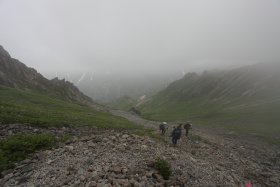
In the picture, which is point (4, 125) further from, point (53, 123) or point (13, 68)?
point (13, 68)

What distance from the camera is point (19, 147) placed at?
73.3 feet

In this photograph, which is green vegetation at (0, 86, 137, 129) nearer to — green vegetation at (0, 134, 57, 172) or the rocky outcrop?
green vegetation at (0, 134, 57, 172)

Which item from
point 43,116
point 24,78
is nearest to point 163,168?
point 43,116

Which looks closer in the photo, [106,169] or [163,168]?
[106,169]

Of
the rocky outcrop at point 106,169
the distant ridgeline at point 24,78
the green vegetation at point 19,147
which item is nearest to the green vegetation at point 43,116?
the green vegetation at point 19,147

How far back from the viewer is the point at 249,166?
34469 millimetres

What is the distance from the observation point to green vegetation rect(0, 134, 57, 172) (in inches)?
786

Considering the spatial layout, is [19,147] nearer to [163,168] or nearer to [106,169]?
[106,169]

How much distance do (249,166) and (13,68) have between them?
118 meters

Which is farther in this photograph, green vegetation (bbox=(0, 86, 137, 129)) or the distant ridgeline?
the distant ridgeline

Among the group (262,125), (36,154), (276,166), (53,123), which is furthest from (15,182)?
(262,125)

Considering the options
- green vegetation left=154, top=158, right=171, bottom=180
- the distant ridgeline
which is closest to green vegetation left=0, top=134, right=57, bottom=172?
green vegetation left=154, top=158, right=171, bottom=180

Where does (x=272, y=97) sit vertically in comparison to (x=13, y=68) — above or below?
above

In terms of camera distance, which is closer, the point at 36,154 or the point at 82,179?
the point at 82,179
